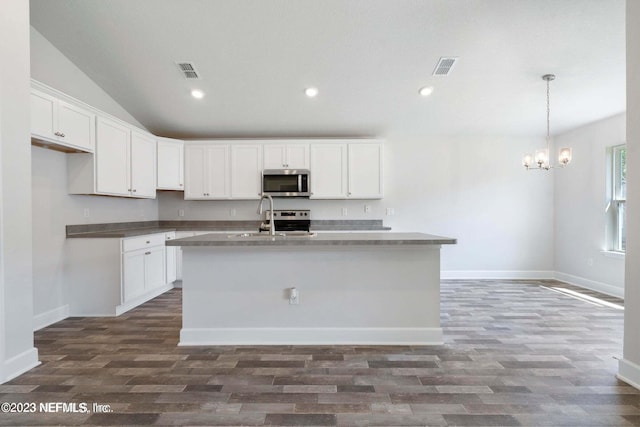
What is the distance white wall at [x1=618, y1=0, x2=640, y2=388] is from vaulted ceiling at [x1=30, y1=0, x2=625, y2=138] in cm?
102

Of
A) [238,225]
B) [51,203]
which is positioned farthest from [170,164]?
[51,203]

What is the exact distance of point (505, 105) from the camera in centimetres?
446

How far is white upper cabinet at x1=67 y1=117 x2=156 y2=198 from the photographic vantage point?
3.58 metres

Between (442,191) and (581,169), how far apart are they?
2.05 meters

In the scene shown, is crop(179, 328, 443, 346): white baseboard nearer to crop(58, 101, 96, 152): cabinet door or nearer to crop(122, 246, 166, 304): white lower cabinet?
crop(122, 246, 166, 304): white lower cabinet

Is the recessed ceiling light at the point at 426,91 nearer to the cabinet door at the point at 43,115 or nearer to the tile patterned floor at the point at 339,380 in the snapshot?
the tile patterned floor at the point at 339,380

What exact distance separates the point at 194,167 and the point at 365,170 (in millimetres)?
2795

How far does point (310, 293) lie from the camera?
2812 mm

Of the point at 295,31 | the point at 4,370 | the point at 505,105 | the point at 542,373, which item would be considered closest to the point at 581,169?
the point at 505,105

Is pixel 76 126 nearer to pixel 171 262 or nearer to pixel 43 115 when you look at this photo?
pixel 43 115

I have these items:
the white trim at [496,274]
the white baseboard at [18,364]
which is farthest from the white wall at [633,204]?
the white baseboard at [18,364]

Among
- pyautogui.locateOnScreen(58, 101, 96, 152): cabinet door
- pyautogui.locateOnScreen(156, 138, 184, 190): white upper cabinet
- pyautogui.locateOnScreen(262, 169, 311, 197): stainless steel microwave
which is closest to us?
pyautogui.locateOnScreen(58, 101, 96, 152): cabinet door

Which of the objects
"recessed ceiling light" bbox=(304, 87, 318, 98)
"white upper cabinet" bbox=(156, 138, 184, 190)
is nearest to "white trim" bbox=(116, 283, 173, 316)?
"white upper cabinet" bbox=(156, 138, 184, 190)

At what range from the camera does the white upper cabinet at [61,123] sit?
2.88 metres
